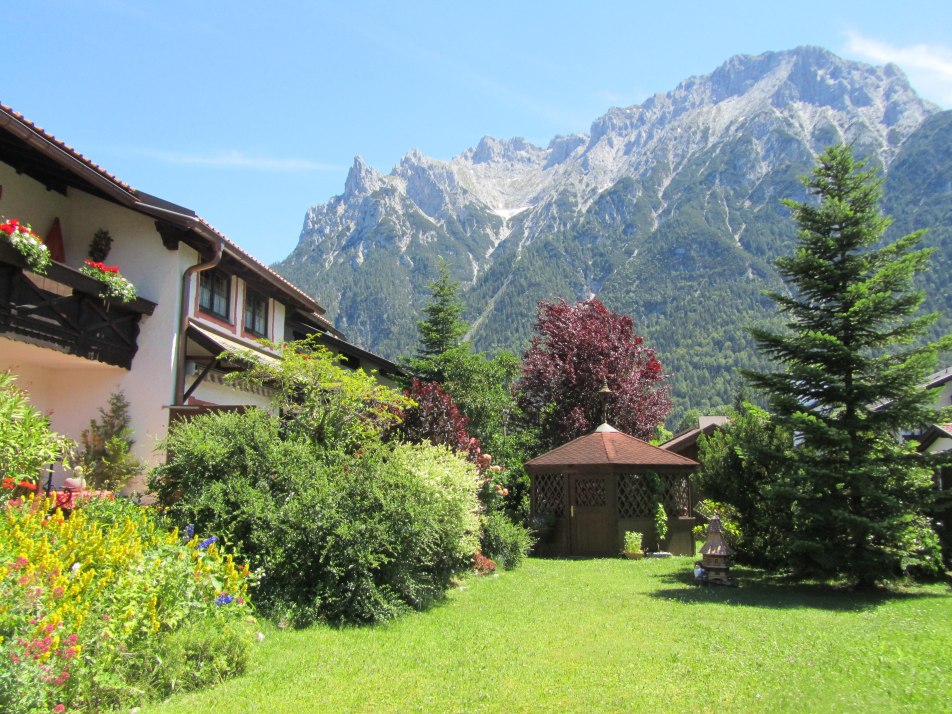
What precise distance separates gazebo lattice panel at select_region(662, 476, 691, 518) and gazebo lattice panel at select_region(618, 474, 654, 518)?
60 cm

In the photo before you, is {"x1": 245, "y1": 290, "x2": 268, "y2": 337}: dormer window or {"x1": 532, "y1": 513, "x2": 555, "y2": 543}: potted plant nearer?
{"x1": 245, "y1": 290, "x2": 268, "y2": 337}: dormer window

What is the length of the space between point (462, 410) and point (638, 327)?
12175 cm

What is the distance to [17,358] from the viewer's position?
42.3 feet

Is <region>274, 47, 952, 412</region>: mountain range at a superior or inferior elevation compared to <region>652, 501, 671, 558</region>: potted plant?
superior

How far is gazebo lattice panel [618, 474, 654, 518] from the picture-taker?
18766 mm

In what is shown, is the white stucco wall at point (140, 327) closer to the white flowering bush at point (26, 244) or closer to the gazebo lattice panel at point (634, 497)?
the white flowering bush at point (26, 244)

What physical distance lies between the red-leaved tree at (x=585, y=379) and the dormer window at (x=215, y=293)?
1244cm

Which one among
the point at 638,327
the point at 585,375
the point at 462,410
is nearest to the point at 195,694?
the point at 462,410

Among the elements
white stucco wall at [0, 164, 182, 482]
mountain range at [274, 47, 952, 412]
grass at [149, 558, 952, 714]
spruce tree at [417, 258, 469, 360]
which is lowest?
grass at [149, 558, 952, 714]

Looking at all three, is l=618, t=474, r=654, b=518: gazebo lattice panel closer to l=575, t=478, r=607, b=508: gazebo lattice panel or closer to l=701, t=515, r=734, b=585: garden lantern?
l=575, t=478, r=607, b=508: gazebo lattice panel

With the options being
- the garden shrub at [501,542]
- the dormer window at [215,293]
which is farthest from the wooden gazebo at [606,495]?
the dormer window at [215,293]

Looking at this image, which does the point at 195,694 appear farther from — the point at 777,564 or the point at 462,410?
the point at 462,410

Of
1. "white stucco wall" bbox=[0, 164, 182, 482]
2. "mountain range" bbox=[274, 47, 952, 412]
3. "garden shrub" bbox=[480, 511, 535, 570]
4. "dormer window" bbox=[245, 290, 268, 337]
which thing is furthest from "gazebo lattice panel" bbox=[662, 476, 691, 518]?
"mountain range" bbox=[274, 47, 952, 412]

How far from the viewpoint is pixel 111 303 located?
42.0 ft
